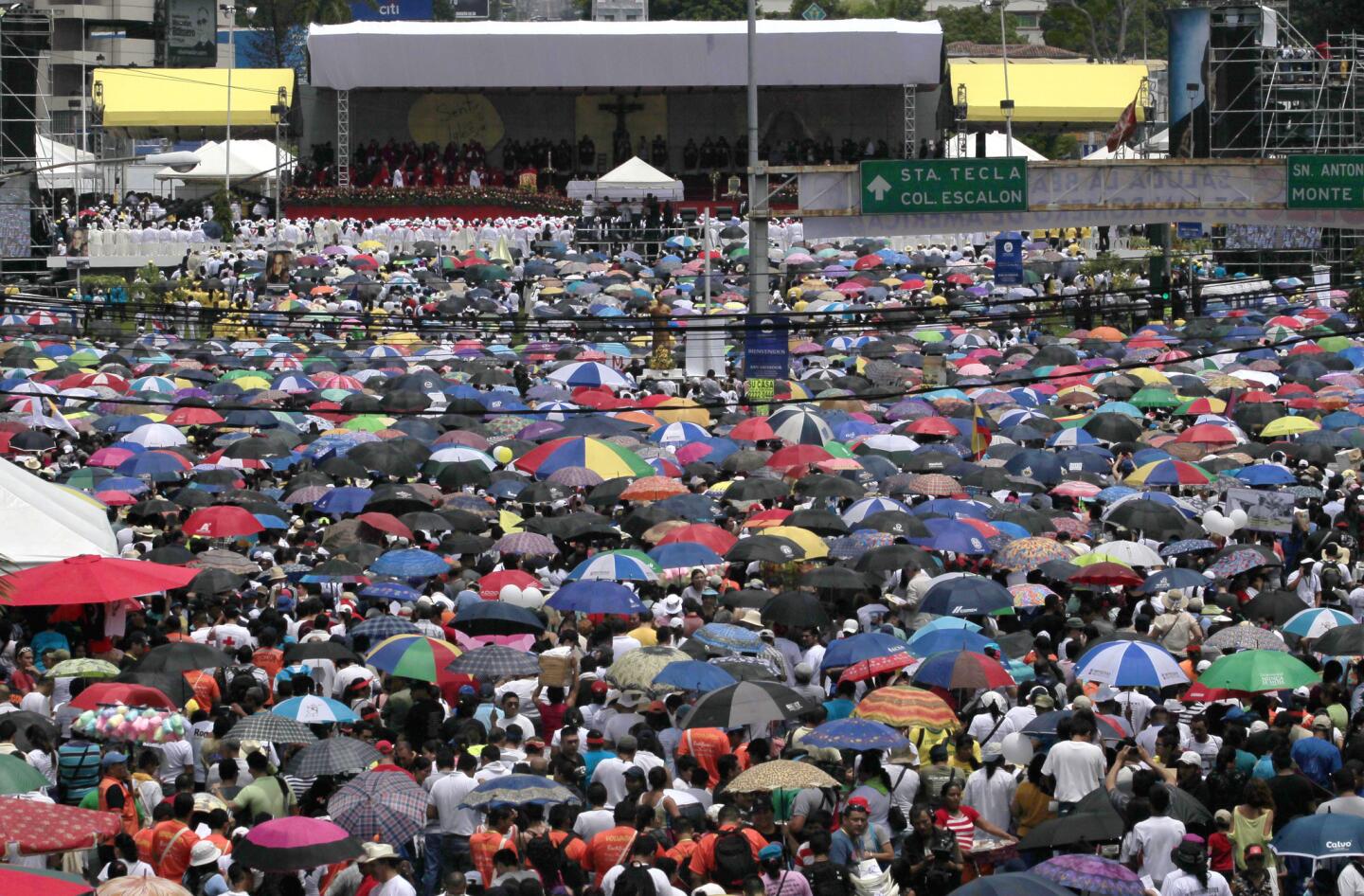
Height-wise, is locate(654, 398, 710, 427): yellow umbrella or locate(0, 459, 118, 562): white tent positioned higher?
locate(654, 398, 710, 427): yellow umbrella

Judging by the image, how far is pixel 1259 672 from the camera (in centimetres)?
1306

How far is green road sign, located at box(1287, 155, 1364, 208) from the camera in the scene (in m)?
27.3

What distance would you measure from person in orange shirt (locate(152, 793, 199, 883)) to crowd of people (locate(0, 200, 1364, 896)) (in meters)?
0.02

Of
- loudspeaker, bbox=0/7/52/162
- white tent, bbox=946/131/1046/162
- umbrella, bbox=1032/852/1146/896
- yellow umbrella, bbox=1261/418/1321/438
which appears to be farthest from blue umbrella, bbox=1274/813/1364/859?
white tent, bbox=946/131/1046/162

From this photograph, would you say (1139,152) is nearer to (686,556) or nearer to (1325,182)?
(1325,182)

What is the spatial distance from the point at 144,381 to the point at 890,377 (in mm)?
9622

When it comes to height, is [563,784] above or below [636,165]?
below

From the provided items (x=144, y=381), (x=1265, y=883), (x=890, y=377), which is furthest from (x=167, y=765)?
(x=890, y=377)

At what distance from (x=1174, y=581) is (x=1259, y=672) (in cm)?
335

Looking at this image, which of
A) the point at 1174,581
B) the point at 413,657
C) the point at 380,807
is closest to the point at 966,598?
the point at 1174,581

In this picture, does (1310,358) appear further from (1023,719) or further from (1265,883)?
(1265,883)

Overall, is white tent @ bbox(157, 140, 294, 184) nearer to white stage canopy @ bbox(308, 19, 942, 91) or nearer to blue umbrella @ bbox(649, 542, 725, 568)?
white stage canopy @ bbox(308, 19, 942, 91)

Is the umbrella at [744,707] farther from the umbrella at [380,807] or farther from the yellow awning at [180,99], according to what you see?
the yellow awning at [180,99]

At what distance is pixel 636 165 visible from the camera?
55.9 metres
